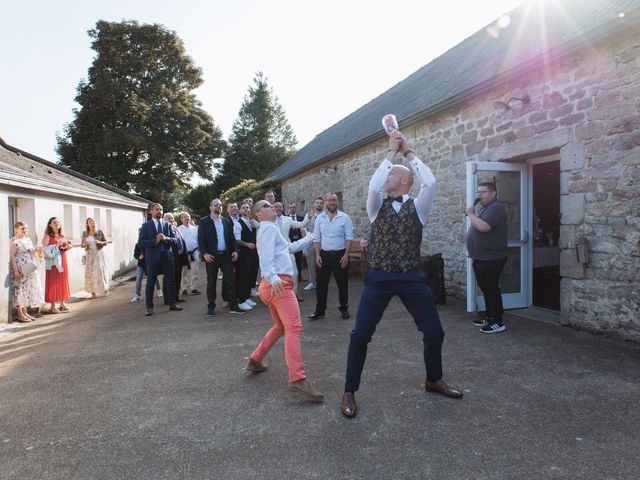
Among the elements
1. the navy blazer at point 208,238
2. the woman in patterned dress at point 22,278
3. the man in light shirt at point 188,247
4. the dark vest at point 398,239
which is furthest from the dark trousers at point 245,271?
the dark vest at point 398,239

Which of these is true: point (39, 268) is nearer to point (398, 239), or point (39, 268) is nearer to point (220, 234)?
point (220, 234)

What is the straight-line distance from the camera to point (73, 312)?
7.99 metres

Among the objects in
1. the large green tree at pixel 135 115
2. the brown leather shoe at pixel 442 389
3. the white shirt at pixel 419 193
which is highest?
the large green tree at pixel 135 115

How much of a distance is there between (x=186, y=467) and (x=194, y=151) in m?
29.7

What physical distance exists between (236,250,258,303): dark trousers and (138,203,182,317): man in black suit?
1.15 meters

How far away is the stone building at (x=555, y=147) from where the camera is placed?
4.97 m

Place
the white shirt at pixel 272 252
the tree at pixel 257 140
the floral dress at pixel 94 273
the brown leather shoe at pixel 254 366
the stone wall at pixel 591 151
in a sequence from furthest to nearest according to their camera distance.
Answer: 1. the tree at pixel 257 140
2. the floral dress at pixel 94 273
3. the stone wall at pixel 591 151
4. the brown leather shoe at pixel 254 366
5. the white shirt at pixel 272 252

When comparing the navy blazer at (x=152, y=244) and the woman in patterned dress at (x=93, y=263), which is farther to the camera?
the woman in patterned dress at (x=93, y=263)

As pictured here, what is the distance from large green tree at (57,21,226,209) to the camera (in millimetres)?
27219

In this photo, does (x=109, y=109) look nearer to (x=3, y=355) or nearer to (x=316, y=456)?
(x=3, y=355)

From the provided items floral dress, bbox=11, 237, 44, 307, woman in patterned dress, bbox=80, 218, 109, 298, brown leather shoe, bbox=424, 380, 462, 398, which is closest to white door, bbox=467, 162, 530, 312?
brown leather shoe, bbox=424, 380, 462, 398

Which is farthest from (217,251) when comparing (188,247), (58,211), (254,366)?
(58,211)

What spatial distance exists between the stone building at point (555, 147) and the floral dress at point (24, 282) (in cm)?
719

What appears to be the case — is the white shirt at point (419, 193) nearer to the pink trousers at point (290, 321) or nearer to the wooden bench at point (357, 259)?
the pink trousers at point (290, 321)
